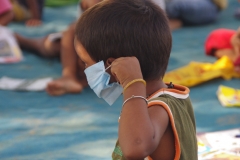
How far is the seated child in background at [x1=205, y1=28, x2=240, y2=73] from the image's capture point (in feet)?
10.3

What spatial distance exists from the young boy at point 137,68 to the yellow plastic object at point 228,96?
119 cm

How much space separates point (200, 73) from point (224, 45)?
52 centimetres

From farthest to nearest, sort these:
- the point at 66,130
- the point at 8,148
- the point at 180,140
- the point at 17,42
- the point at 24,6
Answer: the point at 24,6
the point at 17,42
the point at 66,130
the point at 8,148
the point at 180,140

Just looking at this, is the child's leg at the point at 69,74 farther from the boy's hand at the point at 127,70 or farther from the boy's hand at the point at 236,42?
the boy's hand at the point at 127,70

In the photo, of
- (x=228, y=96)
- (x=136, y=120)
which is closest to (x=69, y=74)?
(x=228, y=96)

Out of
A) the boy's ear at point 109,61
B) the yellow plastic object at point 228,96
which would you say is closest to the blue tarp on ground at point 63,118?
the yellow plastic object at point 228,96

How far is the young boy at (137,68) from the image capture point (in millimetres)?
1203

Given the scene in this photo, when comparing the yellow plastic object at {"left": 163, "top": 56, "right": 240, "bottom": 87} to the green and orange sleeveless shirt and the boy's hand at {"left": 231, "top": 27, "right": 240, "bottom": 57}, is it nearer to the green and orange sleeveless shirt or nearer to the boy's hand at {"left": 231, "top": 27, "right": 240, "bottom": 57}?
the boy's hand at {"left": 231, "top": 27, "right": 240, "bottom": 57}

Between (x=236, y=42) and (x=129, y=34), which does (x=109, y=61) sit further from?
(x=236, y=42)

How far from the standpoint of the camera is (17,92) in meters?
2.70

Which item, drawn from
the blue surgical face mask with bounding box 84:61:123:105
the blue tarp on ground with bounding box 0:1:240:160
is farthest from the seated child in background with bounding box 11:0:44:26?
the blue surgical face mask with bounding box 84:61:123:105

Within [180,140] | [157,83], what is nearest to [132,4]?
[157,83]

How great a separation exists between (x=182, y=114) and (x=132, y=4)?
1.05 ft

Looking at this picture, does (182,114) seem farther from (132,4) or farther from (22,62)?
(22,62)
